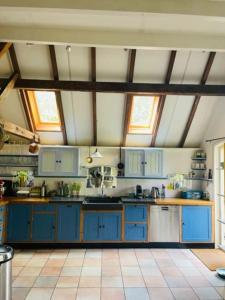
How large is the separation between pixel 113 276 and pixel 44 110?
355cm

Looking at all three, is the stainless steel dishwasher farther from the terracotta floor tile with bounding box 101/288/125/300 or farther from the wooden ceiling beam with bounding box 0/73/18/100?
the wooden ceiling beam with bounding box 0/73/18/100

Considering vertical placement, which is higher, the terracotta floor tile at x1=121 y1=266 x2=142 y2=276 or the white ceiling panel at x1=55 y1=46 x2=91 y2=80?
the white ceiling panel at x1=55 y1=46 x2=91 y2=80

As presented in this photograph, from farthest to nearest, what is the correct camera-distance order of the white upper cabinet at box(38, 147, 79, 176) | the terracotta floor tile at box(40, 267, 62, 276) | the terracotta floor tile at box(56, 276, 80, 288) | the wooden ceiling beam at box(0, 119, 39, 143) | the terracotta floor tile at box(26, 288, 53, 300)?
the white upper cabinet at box(38, 147, 79, 176)
the wooden ceiling beam at box(0, 119, 39, 143)
the terracotta floor tile at box(40, 267, 62, 276)
the terracotta floor tile at box(56, 276, 80, 288)
the terracotta floor tile at box(26, 288, 53, 300)

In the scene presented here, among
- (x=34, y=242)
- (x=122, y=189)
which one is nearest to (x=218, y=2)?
(x=122, y=189)

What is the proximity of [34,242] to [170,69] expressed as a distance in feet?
13.9

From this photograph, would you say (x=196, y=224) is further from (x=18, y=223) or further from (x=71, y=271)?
(x=18, y=223)

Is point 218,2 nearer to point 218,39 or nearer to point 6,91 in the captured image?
point 218,39

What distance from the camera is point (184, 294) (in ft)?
11.1

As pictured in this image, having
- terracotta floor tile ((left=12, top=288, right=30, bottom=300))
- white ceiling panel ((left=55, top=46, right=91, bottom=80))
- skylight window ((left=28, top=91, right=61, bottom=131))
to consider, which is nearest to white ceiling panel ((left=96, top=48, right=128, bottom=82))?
white ceiling panel ((left=55, top=46, right=91, bottom=80))

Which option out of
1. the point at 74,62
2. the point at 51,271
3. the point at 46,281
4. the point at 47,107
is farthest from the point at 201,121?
the point at 46,281

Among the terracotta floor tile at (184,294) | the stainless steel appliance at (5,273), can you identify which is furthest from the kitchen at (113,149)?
the stainless steel appliance at (5,273)

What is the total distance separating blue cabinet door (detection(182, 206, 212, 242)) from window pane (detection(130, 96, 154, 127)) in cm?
205

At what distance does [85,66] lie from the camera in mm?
4566

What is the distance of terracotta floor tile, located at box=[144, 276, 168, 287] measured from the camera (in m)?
3.64
